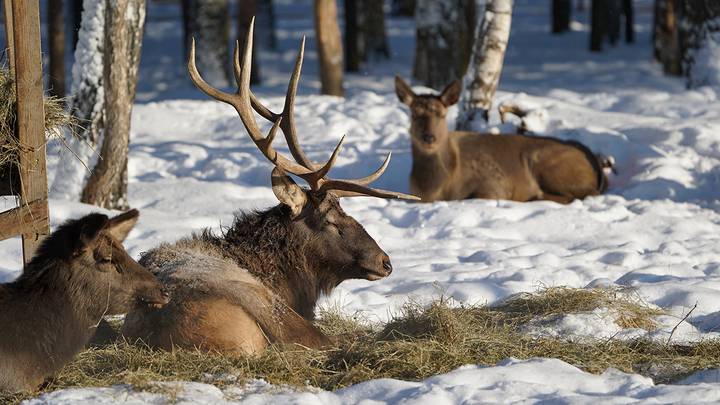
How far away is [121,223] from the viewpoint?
17.7 feet

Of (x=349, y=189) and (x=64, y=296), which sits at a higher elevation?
(x=349, y=189)

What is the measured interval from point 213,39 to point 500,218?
32.3 ft

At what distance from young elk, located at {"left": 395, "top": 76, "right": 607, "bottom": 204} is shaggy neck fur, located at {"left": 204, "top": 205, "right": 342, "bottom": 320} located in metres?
4.61

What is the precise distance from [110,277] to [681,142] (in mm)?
8194

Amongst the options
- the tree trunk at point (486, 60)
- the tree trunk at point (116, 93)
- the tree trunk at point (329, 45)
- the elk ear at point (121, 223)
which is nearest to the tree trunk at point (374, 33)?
the tree trunk at point (329, 45)

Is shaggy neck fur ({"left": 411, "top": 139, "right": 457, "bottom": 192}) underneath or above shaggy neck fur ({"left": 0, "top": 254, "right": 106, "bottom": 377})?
underneath

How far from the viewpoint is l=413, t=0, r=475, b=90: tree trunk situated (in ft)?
51.0

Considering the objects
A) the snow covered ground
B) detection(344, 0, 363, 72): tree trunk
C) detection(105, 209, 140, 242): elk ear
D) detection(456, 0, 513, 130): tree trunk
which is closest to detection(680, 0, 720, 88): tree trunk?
the snow covered ground

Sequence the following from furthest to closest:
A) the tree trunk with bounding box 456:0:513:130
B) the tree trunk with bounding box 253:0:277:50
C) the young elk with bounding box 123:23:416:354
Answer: the tree trunk with bounding box 253:0:277:50
the tree trunk with bounding box 456:0:513:130
the young elk with bounding box 123:23:416:354

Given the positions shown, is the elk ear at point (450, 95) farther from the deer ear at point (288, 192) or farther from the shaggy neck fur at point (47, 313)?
the shaggy neck fur at point (47, 313)

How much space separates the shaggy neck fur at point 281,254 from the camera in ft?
21.1

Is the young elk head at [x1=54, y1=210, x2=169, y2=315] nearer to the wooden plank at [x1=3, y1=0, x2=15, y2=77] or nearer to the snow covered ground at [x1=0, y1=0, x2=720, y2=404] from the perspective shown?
the snow covered ground at [x1=0, y1=0, x2=720, y2=404]

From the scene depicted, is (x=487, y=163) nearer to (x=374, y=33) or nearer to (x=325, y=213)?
(x=325, y=213)

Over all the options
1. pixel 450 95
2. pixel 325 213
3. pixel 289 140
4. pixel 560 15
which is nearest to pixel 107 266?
pixel 325 213
